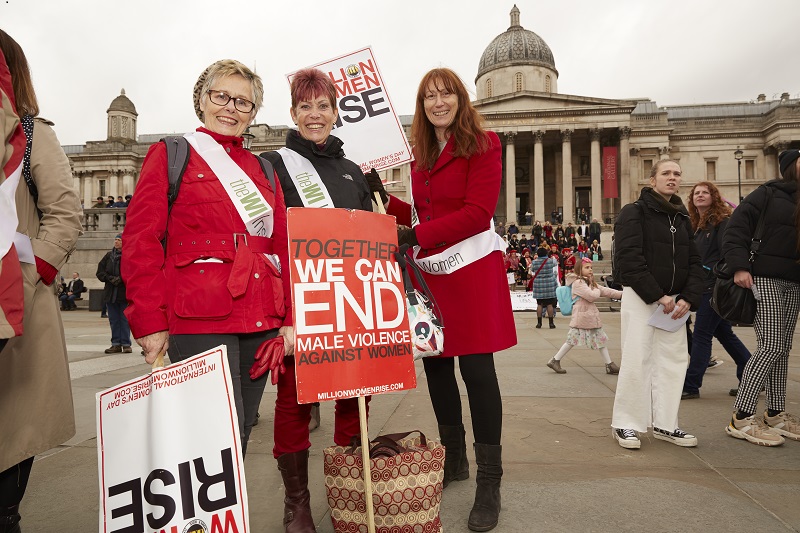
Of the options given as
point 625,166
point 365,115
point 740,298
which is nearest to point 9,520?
point 365,115

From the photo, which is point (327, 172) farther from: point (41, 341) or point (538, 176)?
point (538, 176)

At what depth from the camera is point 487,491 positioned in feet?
9.21

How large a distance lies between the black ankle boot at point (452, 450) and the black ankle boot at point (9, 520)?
2.05m

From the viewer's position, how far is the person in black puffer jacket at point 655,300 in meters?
4.18

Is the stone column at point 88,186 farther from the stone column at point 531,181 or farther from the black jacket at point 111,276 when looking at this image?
the black jacket at point 111,276

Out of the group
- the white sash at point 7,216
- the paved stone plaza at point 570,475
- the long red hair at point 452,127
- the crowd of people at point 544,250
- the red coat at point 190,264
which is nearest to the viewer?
the white sash at point 7,216

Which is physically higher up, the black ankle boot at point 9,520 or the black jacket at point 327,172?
the black jacket at point 327,172

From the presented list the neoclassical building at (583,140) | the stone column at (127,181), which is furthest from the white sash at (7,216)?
the stone column at (127,181)

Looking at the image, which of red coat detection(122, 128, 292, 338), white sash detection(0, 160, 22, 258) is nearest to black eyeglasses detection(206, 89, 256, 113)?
red coat detection(122, 128, 292, 338)

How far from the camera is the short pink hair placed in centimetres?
295

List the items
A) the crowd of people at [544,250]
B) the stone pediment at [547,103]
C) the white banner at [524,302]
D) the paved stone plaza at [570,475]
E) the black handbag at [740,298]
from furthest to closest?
the stone pediment at [547,103]
the crowd of people at [544,250]
the white banner at [524,302]
the black handbag at [740,298]
the paved stone plaza at [570,475]

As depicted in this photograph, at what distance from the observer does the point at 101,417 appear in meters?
2.06

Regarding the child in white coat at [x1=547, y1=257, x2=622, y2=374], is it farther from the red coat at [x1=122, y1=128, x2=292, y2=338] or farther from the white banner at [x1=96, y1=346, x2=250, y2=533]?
the white banner at [x1=96, y1=346, x2=250, y2=533]

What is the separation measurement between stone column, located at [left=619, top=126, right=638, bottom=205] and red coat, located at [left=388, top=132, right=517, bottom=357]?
46.6 metres
